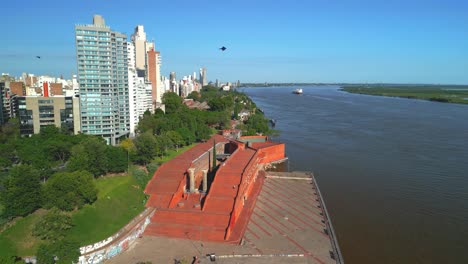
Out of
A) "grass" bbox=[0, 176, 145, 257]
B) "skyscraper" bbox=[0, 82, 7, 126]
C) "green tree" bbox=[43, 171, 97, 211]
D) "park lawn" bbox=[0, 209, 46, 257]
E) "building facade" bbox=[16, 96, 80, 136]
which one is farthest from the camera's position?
"skyscraper" bbox=[0, 82, 7, 126]

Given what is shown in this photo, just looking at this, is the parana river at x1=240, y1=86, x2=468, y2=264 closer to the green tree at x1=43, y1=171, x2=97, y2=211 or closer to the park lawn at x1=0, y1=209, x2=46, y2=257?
the green tree at x1=43, y1=171, x2=97, y2=211

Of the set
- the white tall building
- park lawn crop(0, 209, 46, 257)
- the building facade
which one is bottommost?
park lawn crop(0, 209, 46, 257)

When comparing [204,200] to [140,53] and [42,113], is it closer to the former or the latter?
[42,113]

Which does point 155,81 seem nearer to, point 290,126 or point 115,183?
point 290,126

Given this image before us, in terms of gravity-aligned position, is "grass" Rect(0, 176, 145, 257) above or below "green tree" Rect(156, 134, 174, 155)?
below

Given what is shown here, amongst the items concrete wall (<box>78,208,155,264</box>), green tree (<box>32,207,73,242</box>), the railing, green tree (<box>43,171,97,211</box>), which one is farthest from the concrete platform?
green tree (<box>43,171,97,211</box>)

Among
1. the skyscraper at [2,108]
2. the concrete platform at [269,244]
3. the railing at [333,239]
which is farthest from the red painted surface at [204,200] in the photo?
the skyscraper at [2,108]

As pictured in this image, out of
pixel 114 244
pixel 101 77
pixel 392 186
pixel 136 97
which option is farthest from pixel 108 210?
pixel 136 97

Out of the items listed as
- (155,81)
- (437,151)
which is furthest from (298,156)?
(155,81)

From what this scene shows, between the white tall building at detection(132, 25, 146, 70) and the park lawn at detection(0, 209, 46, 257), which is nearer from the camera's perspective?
the park lawn at detection(0, 209, 46, 257)
